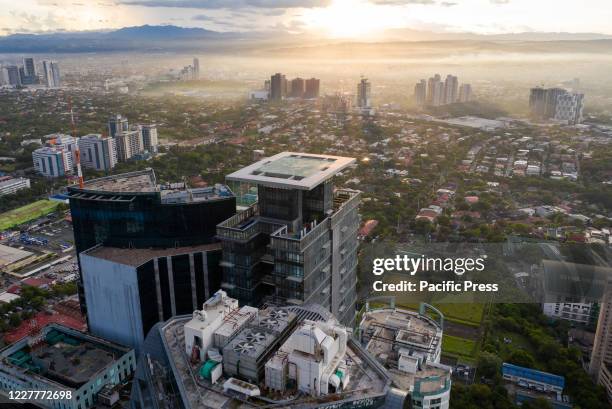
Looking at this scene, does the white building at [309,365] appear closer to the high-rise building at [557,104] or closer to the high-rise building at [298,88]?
the high-rise building at [557,104]

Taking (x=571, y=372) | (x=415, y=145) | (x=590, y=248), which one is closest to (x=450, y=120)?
(x=415, y=145)

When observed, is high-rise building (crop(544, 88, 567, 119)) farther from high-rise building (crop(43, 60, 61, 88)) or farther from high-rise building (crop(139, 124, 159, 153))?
high-rise building (crop(43, 60, 61, 88))

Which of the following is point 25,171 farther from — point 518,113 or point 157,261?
point 518,113

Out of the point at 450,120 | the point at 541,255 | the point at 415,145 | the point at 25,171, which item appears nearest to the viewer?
the point at 541,255

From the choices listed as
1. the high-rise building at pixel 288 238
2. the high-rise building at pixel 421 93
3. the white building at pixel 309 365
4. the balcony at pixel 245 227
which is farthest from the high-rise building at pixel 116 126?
the white building at pixel 309 365

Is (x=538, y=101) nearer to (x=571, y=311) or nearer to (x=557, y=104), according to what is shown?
(x=557, y=104)
